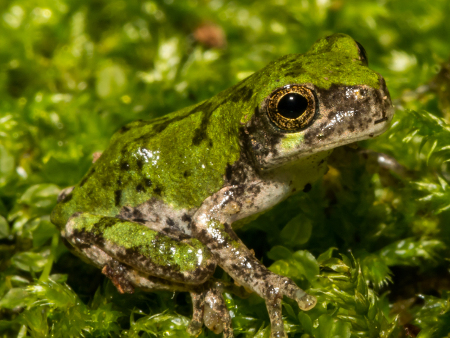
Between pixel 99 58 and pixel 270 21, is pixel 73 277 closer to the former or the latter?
pixel 99 58

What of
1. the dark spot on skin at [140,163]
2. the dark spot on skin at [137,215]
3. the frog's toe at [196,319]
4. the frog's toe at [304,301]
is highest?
the dark spot on skin at [140,163]

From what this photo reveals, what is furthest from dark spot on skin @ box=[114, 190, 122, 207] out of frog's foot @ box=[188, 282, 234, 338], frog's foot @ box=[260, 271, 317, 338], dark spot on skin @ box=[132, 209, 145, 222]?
frog's foot @ box=[260, 271, 317, 338]

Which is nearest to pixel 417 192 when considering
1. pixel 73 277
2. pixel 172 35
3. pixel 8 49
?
pixel 73 277

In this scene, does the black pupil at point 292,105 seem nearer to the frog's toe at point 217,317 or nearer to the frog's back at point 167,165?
the frog's back at point 167,165

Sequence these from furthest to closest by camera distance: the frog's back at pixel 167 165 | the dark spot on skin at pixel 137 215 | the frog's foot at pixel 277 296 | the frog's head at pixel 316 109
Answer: the dark spot on skin at pixel 137 215, the frog's back at pixel 167 165, the frog's foot at pixel 277 296, the frog's head at pixel 316 109

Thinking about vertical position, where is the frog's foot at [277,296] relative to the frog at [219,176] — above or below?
below

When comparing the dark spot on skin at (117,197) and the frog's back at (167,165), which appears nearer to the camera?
the frog's back at (167,165)

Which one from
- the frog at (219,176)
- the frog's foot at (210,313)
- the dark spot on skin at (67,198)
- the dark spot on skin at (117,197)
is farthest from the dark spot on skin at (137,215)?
the frog's foot at (210,313)
